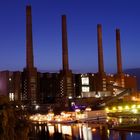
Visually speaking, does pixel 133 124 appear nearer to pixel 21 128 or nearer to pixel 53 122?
pixel 53 122

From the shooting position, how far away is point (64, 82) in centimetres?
9319

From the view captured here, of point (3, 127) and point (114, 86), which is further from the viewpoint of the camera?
point (114, 86)

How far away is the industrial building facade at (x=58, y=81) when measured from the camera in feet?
278

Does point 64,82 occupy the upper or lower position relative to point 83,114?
upper

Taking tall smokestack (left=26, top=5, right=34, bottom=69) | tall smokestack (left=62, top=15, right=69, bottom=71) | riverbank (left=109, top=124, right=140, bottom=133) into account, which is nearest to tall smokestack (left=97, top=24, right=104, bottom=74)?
tall smokestack (left=62, top=15, right=69, bottom=71)

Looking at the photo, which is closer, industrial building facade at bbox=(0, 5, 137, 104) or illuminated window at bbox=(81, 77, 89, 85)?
industrial building facade at bbox=(0, 5, 137, 104)

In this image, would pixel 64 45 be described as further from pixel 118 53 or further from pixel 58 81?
pixel 118 53

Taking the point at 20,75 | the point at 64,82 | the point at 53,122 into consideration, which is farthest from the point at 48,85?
the point at 53,122

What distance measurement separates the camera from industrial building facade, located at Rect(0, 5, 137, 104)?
84875 millimetres

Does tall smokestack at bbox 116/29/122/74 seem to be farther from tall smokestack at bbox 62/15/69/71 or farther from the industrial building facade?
tall smokestack at bbox 62/15/69/71

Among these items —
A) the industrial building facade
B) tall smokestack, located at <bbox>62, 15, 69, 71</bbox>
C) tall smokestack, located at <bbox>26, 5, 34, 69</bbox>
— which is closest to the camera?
tall smokestack, located at <bbox>26, 5, 34, 69</bbox>

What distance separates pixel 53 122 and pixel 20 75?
2431 centimetres

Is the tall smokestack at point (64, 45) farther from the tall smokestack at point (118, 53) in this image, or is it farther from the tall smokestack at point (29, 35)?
the tall smokestack at point (118, 53)

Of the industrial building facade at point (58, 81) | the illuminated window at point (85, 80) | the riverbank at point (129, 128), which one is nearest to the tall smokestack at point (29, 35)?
the industrial building facade at point (58, 81)
